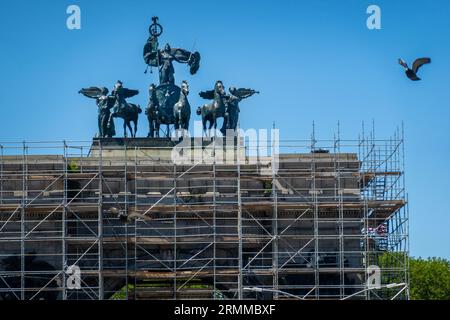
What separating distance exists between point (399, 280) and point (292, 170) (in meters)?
7.14

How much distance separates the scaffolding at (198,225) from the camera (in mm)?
53406

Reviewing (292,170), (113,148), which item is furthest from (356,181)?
(113,148)

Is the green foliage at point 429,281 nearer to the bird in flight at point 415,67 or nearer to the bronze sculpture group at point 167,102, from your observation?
the bronze sculpture group at point 167,102

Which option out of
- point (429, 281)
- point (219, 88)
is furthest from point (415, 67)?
point (429, 281)

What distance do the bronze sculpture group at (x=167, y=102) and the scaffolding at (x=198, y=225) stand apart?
2870 millimetres

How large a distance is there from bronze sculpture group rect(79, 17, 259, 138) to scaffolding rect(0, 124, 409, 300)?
9.42ft

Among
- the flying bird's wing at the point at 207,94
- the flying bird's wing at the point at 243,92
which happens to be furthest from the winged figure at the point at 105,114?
the flying bird's wing at the point at 243,92

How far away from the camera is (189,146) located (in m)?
56.9

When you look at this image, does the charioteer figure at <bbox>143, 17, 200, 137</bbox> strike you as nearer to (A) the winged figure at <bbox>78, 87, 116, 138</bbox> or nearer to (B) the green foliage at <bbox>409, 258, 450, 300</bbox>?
(A) the winged figure at <bbox>78, 87, 116, 138</bbox>

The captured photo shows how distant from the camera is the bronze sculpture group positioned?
57750mm

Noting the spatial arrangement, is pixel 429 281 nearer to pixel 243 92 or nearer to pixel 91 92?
pixel 243 92

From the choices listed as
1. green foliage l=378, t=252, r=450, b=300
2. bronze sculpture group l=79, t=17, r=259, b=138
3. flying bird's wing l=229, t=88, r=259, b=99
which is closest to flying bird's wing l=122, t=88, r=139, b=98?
bronze sculpture group l=79, t=17, r=259, b=138
